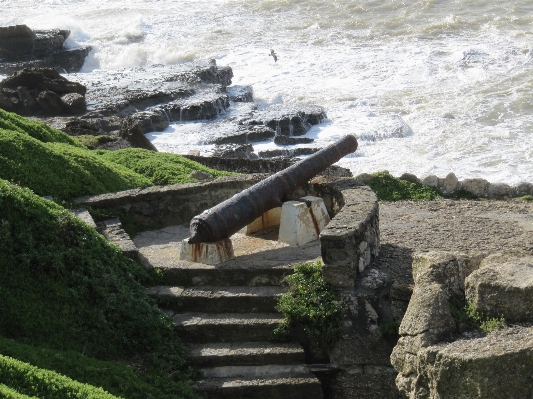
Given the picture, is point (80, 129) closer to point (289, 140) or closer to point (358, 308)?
point (289, 140)

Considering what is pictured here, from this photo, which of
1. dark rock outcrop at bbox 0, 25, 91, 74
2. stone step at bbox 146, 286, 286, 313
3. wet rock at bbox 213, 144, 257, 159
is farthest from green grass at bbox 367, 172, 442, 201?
dark rock outcrop at bbox 0, 25, 91, 74

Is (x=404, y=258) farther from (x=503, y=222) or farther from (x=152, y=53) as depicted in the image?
(x=152, y=53)

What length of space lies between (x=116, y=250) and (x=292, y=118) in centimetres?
1518

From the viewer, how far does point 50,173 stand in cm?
970

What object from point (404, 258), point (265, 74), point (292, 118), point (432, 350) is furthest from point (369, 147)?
point (432, 350)

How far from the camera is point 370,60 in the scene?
29.0m

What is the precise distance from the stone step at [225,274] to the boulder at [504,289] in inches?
94.3

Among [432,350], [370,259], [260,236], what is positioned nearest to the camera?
[432,350]

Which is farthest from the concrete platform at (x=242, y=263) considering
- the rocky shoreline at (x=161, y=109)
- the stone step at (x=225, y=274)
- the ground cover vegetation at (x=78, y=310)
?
the rocky shoreline at (x=161, y=109)

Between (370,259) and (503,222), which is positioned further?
(503,222)

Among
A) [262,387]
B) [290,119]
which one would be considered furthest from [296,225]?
[290,119]

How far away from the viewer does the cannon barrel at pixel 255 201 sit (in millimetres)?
7742

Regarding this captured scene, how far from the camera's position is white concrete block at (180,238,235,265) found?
7848 millimetres

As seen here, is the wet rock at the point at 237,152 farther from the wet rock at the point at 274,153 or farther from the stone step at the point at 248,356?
the stone step at the point at 248,356
